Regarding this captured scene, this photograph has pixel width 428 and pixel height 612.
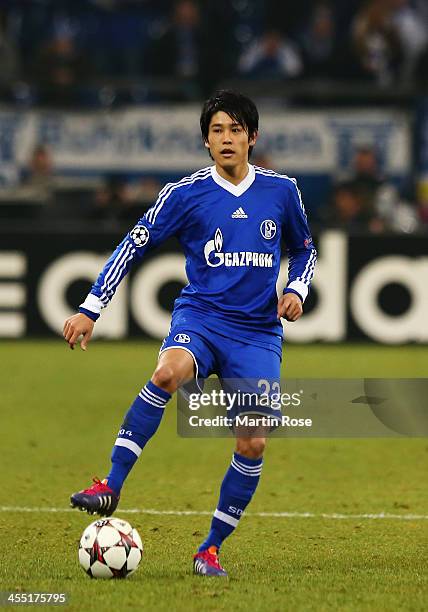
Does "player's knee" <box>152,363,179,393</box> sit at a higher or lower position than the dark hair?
lower

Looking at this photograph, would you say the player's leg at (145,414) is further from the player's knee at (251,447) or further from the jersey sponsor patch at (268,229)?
the jersey sponsor patch at (268,229)

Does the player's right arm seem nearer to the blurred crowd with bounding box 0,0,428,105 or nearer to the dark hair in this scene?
the dark hair

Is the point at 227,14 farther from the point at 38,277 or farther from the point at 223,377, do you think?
the point at 223,377

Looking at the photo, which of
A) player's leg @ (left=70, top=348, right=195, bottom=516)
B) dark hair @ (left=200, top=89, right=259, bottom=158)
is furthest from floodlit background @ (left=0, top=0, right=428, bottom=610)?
dark hair @ (left=200, top=89, right=259, bottom=158)

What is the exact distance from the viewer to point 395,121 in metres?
15.5

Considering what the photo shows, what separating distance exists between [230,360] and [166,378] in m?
0.36

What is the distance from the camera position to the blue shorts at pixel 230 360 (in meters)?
5.21

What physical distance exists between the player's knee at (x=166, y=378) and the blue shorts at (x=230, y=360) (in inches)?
5.6

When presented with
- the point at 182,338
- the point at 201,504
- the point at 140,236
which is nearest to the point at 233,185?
the point at 140,236

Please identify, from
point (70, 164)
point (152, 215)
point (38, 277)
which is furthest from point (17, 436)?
point (70, 164)

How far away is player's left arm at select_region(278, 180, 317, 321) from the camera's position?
532 centimetres

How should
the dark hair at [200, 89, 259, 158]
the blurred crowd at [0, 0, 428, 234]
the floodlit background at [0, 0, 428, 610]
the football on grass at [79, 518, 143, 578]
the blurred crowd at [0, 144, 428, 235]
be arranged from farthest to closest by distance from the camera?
the blurred crowd at [0, 0, 428, 234] → the blurred crowd at [0, 144, 428, 235] → the floodlit background at [0, 0, 428, 610] → the dark hair at [200, 89, 259, 158] → the football on grass at [79, 518, 143, 578]

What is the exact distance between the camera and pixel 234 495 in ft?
17.2

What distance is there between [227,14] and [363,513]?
11.4 metres
